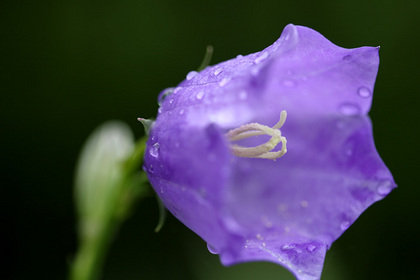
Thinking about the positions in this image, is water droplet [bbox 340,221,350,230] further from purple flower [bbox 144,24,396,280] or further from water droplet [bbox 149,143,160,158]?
water droplet [bbox 149,143,160,158]

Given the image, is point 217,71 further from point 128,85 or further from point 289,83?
point 128,85

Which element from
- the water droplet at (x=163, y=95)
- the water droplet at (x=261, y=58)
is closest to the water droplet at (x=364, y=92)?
the water droplet at (x=261, y=58)

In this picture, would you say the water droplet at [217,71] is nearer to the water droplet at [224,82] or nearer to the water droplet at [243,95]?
the water droplet at [224,82]

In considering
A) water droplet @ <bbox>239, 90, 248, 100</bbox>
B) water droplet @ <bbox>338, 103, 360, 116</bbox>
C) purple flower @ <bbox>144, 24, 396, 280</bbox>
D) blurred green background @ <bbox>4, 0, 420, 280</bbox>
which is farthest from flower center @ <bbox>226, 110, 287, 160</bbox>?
blurred green background @ <bbox>4, 0, 420, 280</bbox>

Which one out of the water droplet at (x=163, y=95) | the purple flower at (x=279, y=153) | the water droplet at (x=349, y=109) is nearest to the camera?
the purple flower at (x=279, y=153)

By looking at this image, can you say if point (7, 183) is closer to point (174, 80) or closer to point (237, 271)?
point (174, 80)

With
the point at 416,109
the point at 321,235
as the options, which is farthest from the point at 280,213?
the point at 416,109
